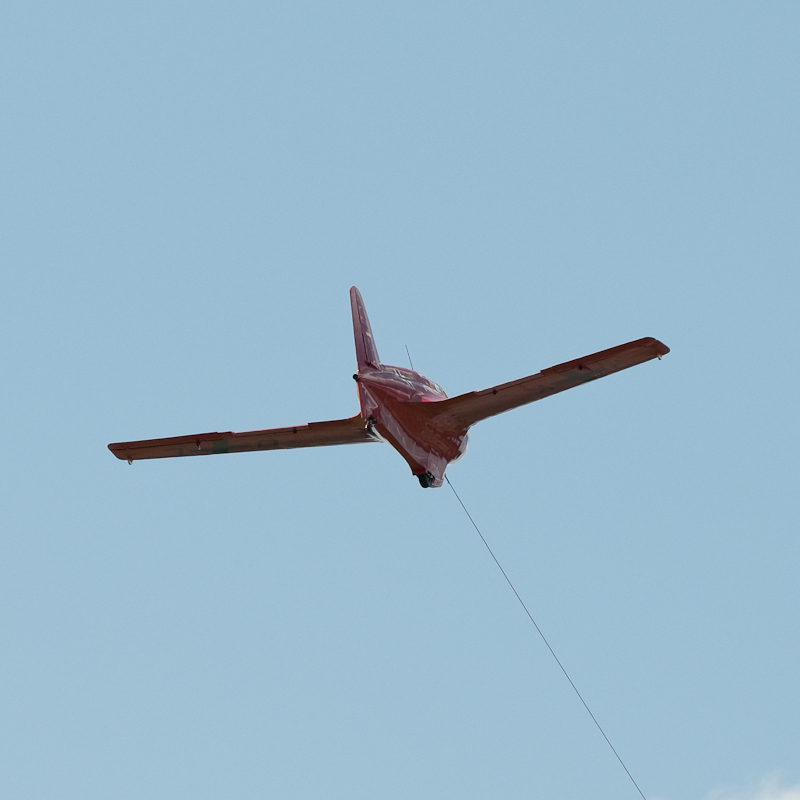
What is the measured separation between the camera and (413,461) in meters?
45.2

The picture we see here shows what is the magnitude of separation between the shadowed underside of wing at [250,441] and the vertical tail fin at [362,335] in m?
2.11

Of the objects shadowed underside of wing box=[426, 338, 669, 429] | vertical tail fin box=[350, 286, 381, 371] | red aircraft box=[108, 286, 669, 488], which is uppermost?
vertical tail fin box=[350, 286, 381, 371]

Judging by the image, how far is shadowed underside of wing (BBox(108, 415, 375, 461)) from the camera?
148ft

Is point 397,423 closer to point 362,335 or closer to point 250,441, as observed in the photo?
point 362,335

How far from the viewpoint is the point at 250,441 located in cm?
4556

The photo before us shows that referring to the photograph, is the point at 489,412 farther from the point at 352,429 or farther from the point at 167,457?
the point at 167,457

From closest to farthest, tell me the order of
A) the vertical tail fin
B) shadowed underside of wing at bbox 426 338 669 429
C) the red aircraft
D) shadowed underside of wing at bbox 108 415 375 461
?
shadowed underside of wing at bbox 426 338 669 429, the red aircraft, the vertical tail fin, shadowed underside of wing at bbox 108 415 375 461

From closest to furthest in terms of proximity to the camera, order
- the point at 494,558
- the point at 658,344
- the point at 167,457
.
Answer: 1. the point at 658,344
2. the point at 494,558
3. the point at 167,457

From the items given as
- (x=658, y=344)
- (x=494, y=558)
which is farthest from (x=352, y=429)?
(x=658, y=344)

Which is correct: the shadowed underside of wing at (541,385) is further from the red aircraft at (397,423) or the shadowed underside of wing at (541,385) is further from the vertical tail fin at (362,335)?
the vertical tail fin at (362,335)

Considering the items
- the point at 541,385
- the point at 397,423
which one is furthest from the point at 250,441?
the point at 541,385

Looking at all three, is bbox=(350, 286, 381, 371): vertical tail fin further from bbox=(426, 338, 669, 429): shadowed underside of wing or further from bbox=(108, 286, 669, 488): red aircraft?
bbox=(426, 338, 669, 429): shadowed underside of wing

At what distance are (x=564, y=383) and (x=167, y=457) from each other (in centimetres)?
1218

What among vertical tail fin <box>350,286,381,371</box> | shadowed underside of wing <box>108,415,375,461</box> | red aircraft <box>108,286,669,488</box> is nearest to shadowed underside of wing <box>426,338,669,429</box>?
red aircraft <box>108,286,669,488</box>
